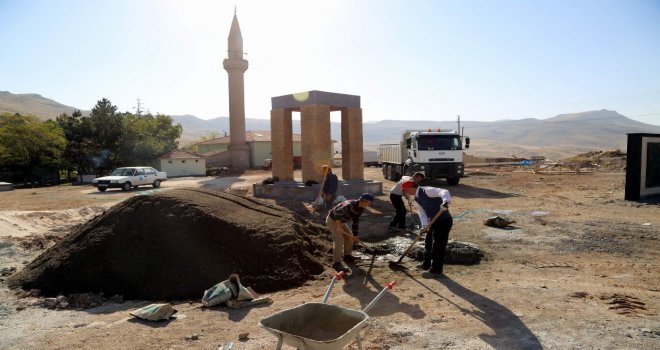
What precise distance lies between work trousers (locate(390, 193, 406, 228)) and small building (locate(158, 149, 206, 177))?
100 ft

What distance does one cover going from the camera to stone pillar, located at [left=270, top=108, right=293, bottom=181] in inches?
680

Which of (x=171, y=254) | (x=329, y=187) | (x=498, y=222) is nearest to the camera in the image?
(x=171, y=254)

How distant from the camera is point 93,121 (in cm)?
3525

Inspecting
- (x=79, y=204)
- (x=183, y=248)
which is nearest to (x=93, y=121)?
(x=79, y=204)

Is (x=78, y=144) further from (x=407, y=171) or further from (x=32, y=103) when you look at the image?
(x=32, y=103)

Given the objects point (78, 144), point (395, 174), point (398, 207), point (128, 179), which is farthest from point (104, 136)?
point (398, 207)

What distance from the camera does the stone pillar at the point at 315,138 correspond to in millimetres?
15914

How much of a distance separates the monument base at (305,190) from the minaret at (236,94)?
2369 cm

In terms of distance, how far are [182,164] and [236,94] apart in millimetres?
7847

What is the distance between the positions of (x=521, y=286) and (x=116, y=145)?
35860 millimetres

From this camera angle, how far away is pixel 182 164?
37.6 meters

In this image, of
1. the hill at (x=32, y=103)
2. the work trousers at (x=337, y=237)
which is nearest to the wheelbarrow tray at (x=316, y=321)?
the work trousers at (x=337, y=237)

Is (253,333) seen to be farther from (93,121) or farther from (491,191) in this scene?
(93,121)

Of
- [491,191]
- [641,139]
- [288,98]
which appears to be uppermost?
[288,98]
